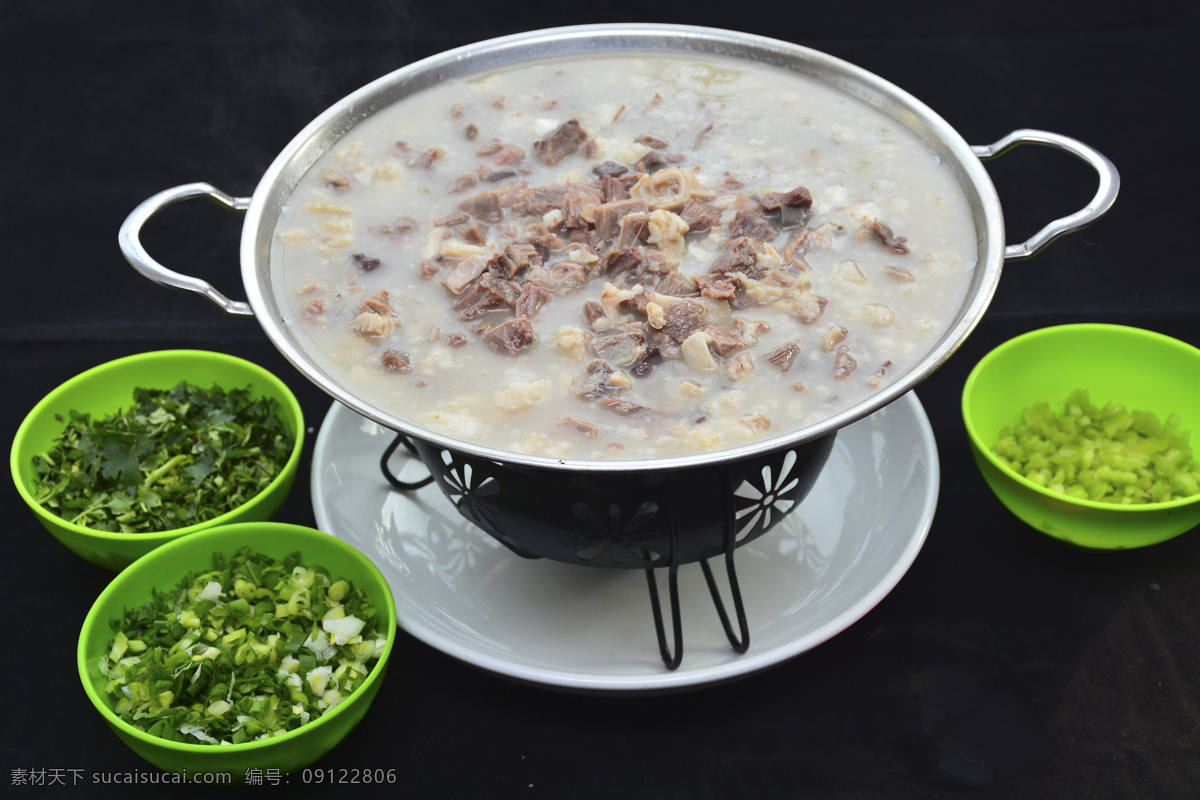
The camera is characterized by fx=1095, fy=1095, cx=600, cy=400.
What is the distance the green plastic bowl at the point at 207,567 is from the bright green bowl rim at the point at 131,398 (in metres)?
0.12

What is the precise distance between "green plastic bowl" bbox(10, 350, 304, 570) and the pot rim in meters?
0.69

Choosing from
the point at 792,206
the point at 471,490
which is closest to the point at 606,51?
the point at 792,206

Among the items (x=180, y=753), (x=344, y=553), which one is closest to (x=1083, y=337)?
(x=344, y=553)

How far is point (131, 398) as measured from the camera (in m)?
3.54

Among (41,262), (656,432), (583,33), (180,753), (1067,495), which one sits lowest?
(41,262)

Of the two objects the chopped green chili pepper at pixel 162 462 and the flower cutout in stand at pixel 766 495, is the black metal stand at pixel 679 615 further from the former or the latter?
the chopped green chili pepper at pixel 162 462

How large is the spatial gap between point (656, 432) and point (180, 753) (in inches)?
50.4

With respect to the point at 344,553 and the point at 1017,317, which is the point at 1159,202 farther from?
the point at 344,553

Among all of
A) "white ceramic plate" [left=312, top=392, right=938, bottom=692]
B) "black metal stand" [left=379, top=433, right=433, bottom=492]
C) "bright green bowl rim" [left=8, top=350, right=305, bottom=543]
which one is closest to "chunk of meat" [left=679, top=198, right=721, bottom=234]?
"white ceramic plate" [left=312, top=392, right=938, bottom=692]

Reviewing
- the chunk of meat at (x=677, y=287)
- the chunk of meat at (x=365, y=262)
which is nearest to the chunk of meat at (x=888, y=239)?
the chunk of meat at (x=677, y=287)

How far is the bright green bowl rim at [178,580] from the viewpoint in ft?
7.98

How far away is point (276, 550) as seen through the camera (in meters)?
2.94

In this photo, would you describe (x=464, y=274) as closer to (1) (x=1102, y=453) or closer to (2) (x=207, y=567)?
(2) (x=207, y=567)

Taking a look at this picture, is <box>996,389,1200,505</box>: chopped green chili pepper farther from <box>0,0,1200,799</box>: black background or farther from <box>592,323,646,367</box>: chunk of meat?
<box>592,323,646,367</box>: chunk of meat
